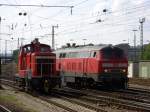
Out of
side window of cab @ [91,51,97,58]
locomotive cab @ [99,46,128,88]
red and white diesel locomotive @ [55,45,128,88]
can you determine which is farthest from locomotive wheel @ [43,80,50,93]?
side window of cab @ [91,51,97,58]

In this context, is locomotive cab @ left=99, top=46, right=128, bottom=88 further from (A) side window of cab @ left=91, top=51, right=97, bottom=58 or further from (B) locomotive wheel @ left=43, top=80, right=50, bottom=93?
(B) locomotive wheel @ left=43, top=80, right=50, bottom=93

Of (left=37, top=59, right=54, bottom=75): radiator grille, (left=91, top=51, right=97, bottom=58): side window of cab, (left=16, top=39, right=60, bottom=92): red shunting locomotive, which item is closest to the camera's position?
(left=16, top=39, right=60, bottom=92): red shunting locomotive

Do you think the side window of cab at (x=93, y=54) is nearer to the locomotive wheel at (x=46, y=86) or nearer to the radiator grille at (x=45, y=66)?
the radiator grille at (x=45, y=66)

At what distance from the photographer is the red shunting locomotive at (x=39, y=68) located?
1047 inches

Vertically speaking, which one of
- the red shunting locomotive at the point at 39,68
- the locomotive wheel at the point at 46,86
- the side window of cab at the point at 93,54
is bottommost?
the locomotive wheel at the point at 46,86

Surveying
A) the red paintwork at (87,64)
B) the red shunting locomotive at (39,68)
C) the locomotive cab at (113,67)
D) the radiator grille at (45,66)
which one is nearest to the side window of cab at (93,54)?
the red paintwork at (87,64)

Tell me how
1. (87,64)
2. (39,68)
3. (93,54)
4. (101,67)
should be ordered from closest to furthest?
(39,68)
(101,67)
(93,54)
(87,64)

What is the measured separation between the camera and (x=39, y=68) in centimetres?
2705

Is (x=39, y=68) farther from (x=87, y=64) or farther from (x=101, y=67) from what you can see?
(x=87, y=64)

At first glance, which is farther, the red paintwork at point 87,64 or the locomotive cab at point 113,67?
the red paintwork at point 87,64

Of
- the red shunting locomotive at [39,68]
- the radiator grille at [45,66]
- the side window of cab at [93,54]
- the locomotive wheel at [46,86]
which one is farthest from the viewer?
the side window of cab at [93,54]

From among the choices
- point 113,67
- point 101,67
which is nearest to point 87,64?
point 101,67

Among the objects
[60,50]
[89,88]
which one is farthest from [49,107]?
[60,50]

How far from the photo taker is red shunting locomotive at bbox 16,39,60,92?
2659cm
